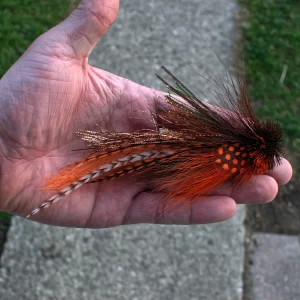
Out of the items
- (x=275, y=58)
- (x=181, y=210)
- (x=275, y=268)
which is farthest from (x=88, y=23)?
(x=275, y=58)

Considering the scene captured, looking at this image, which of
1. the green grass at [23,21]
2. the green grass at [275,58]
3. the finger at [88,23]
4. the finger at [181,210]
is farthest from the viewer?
the green grass at [23,21]

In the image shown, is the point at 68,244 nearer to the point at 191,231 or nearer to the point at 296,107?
the point at 191,231

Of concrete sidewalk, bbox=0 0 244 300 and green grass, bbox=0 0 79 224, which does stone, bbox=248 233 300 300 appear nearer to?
concrete sidewalk, bbox=0 0 244 300

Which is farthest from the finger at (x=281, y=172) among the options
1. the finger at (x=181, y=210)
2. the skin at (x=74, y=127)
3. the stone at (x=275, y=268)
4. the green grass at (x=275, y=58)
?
the green grass at (x=275, y=58)

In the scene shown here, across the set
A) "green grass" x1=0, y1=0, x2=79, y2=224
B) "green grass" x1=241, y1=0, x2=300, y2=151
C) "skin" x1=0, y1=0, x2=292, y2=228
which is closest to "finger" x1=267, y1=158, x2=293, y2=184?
"skin" x1=0, y1=0, x2=292, y2=228

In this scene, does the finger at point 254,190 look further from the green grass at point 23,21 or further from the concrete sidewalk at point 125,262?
the green grass at point 23,21

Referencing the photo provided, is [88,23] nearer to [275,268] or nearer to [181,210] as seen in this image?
[181,210]

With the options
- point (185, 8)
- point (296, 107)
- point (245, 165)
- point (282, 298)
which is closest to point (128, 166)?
point (245, 165)
